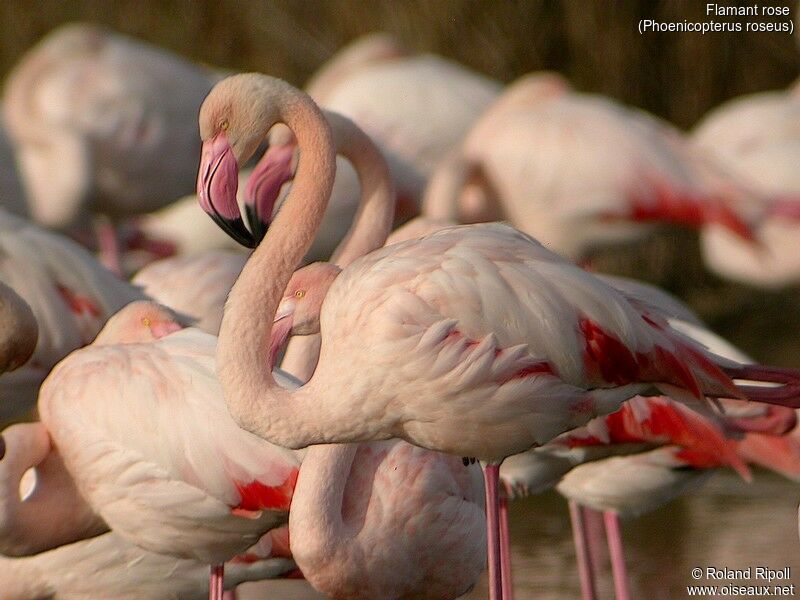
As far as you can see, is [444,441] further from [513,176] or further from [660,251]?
[660,251]

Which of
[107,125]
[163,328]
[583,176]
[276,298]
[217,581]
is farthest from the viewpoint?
[107,125]

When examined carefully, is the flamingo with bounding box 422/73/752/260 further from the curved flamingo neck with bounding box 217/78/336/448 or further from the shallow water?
the curved flamingo neck with bounding box 217/78/336/448

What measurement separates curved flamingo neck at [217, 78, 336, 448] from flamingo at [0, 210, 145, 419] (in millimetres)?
1921

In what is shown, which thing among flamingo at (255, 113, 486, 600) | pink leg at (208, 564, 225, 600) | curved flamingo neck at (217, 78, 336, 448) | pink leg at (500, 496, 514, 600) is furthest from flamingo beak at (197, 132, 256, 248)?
pink leg at (500, 496, 514, 600)

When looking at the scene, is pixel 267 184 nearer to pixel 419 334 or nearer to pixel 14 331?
pixel 14 331

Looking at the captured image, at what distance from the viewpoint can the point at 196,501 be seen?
12.8 feet

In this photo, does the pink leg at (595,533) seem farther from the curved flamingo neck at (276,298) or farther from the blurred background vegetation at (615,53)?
the blurred background vegetation at (615,53)

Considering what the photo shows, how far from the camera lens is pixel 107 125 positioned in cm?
879

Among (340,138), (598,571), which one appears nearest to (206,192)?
(340,138)

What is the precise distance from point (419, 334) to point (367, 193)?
120cm

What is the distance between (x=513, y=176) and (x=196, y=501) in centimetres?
406

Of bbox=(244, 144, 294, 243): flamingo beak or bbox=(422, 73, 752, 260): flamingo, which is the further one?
bbox=(422, 73, 752, 260): flamingo

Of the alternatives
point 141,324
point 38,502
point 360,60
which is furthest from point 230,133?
point 360,60

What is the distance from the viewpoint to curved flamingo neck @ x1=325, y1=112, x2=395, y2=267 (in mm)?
4570
